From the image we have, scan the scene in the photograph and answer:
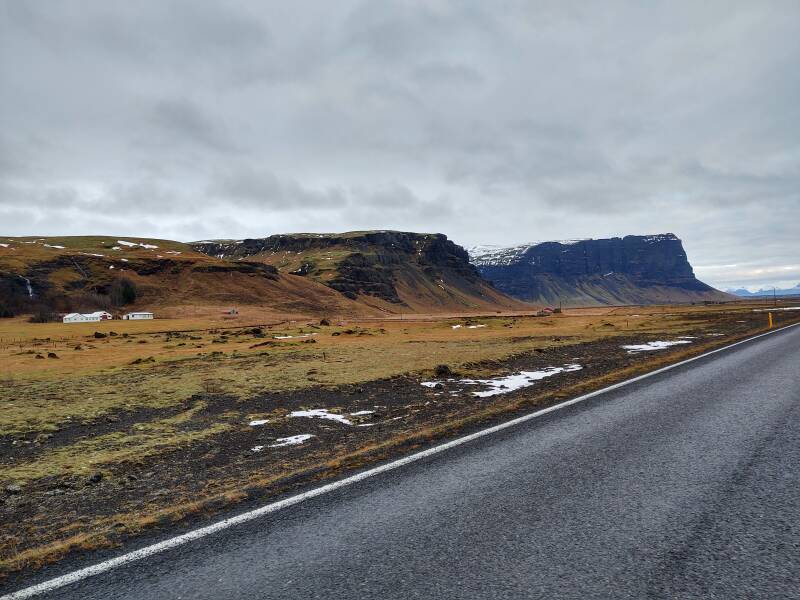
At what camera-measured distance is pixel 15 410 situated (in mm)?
12398

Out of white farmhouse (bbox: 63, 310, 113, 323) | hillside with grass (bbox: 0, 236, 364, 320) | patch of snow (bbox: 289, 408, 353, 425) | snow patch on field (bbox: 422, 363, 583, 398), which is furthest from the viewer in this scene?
hillside with grass (bbox: 0, 236, 364, 320)

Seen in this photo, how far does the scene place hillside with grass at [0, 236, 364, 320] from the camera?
103388 millimetres

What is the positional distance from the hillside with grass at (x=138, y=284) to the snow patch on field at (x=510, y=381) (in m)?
100

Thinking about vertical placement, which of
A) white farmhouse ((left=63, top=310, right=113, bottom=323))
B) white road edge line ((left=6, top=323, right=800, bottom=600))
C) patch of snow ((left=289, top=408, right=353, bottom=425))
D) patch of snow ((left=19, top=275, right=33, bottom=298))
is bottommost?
patch of snow ((left=289, top=408, right=353, bottom=425))

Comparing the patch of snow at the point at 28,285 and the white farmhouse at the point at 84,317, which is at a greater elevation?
the patch of snow at the point at 28,285

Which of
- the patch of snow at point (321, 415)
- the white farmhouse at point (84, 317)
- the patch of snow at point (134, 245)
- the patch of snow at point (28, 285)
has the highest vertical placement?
the patch of snow at point (134, 245)

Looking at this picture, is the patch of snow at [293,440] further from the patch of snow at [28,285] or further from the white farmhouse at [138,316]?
the patch of snow at [28,285]

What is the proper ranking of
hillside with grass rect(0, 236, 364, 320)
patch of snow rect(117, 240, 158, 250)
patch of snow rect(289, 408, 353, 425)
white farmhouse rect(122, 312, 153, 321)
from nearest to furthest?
patch of snow rect(289, 408, 353, 425) < white farmhouse rect(122, 312, 153, 321) < hillside with grass rect(0, 236, 364, 320) < patch of snow rect(117, 240, 158, 250)

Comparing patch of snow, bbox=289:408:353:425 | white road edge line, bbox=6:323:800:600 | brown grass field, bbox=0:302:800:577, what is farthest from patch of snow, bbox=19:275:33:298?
white road edge line, bbox=6:323:800:600

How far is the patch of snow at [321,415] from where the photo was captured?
9.94 meters

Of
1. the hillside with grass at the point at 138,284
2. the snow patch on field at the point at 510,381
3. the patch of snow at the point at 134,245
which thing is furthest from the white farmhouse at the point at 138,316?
the snow patch on field at the point at 510,381

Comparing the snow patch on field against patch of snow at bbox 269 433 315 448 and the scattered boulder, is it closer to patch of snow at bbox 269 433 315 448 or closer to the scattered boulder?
the scattered boulder

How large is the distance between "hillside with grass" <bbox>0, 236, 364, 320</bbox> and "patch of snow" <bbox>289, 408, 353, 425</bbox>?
328 feet

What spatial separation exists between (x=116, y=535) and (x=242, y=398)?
28.7ft
